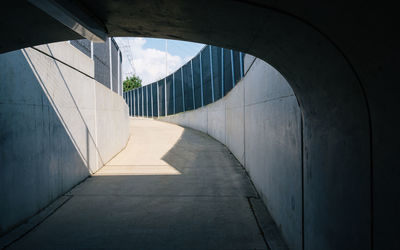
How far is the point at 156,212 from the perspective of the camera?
6.55m

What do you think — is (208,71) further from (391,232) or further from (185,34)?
(391,232)

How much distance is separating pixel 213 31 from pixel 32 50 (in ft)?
16.2

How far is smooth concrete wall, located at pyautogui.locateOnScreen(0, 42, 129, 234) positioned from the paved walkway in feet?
1.86

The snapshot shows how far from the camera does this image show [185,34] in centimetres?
386

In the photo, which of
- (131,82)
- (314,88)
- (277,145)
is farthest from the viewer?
(131,82)

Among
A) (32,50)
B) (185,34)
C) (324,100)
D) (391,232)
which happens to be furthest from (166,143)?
(391,232)

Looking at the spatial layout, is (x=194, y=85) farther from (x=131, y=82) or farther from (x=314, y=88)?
(x=131, y=82)

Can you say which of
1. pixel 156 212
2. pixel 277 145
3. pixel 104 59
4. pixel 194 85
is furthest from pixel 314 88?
pixel 194 85

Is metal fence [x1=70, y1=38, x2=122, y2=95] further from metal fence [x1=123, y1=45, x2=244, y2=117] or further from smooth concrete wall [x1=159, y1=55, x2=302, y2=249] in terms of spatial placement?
metal fence [x1=123, y1=45, x2=244, y2=117]

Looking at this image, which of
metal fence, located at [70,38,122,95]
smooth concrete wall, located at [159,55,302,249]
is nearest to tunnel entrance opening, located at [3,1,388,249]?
smooth concrete wall, located at [159,55,302,249]

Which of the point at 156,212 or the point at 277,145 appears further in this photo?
the point at 156,212

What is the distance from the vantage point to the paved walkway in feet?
16.7

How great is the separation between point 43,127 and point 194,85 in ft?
71.5

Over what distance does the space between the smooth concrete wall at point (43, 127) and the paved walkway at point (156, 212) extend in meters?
0.57
